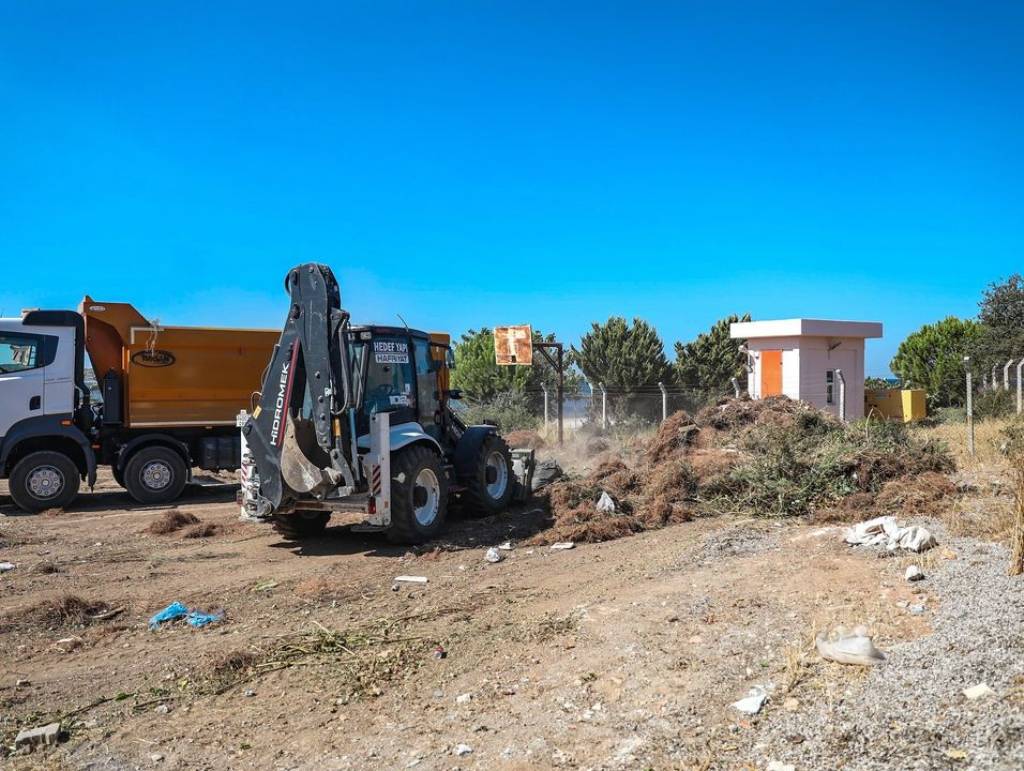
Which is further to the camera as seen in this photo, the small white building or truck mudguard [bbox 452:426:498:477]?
the small white building

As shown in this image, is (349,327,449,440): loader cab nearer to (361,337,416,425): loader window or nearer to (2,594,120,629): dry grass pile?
(361,337,416,425): loader window

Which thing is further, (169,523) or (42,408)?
(42,408)

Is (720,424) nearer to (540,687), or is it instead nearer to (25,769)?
(540,687)

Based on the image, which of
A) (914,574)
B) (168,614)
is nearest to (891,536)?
(914,574)

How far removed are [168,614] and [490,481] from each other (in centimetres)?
503

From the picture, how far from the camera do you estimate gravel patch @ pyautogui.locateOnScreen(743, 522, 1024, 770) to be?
3672mm

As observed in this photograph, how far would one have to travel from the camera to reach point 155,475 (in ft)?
45.6

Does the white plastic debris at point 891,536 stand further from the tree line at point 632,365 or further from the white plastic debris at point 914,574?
the tree line at point 632,365

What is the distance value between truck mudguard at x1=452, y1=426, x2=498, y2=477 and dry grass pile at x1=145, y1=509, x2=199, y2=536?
3.57m

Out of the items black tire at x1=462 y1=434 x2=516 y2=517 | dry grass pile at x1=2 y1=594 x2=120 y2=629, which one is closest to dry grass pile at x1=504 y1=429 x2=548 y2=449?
black tire at x1=462 y1=434 x2=516 y2=517

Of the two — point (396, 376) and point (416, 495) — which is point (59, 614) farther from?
point (396, 376)

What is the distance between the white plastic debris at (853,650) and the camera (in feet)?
15.7

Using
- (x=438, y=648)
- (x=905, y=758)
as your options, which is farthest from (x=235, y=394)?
(x=905, y=758)

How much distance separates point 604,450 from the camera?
17547 millimetres
